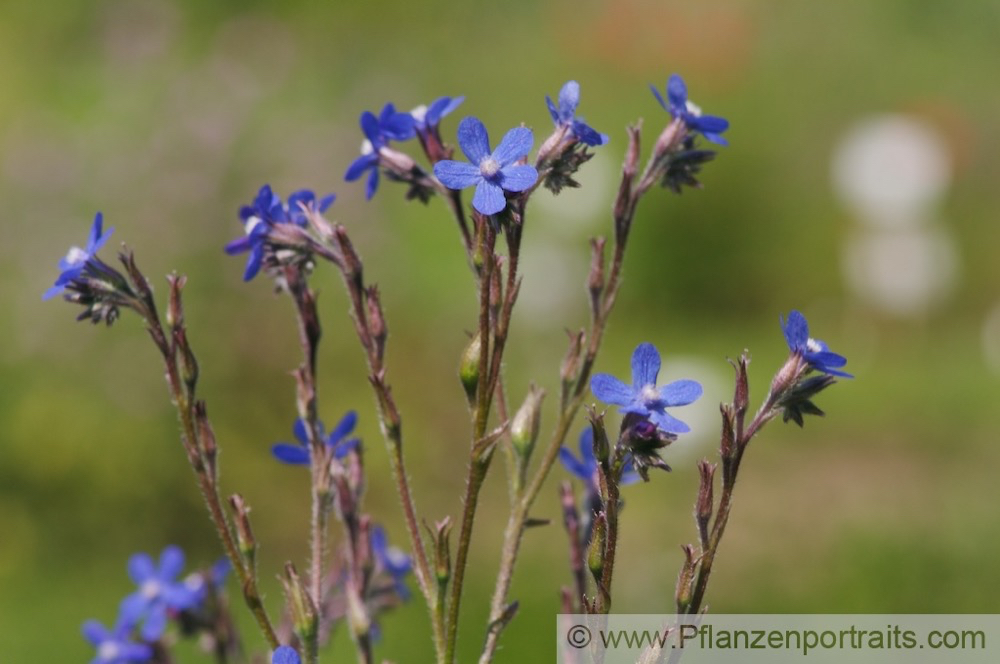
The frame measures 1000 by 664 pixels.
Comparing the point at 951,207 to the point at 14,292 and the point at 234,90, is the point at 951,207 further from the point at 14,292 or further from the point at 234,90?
the point at 14,292

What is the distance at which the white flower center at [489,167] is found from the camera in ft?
3.97

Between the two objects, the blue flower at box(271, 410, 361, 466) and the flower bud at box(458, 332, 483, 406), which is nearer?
the flower bud at box(458, 332, 483, 406)

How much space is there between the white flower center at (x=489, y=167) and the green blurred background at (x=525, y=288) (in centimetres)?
240

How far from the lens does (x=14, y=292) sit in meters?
5.59

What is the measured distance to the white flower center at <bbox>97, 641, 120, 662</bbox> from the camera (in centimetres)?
173

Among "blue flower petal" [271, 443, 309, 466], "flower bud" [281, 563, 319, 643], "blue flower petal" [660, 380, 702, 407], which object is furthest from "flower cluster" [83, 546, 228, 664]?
"blue flower petal" [660, 380, 702, 407]

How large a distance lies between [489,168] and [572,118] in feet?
0.44

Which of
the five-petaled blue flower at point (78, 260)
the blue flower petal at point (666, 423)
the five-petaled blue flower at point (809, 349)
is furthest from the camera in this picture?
the five-petaled blue flower at point (78, 260)

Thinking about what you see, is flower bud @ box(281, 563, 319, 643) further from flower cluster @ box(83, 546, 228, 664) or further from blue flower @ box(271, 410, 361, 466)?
flower cluster @ box(83, 546, 228, 664)

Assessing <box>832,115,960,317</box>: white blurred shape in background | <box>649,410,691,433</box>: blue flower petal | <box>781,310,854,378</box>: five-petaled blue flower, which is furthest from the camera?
<box>832,115,960,317</box>: white blurred shape in background

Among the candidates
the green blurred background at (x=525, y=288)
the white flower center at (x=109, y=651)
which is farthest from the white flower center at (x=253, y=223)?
the green blurred background at (x=525, y=288)

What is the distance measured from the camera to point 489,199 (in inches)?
46.2

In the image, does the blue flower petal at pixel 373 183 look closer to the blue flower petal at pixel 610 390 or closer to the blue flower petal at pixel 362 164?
the blue flower petal at pixel 362 164

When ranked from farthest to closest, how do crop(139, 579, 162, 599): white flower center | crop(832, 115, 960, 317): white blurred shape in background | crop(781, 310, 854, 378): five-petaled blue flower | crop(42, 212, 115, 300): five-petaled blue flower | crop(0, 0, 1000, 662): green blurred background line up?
1. crop(832, 115, 960, 317): white blurred shape in background
2. crop(0, 0, 1000, 662): green blurred background
3. crop(139, 579, 162, 599): white flower center
4. crop(42, 212, 115, 300): five-petaled blue flower
5. crop(781, 310, 854, 378): five-petaled blue flower
